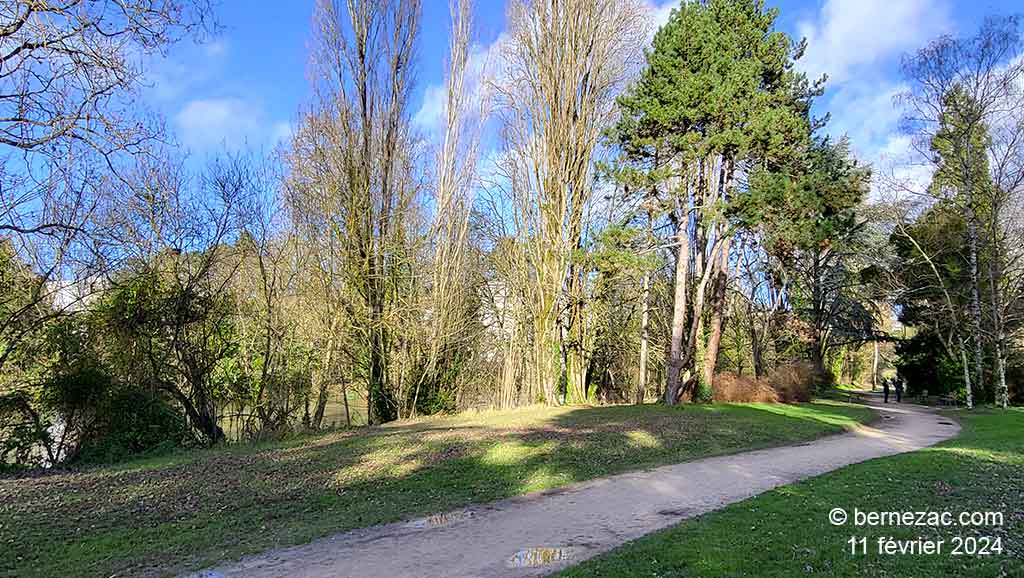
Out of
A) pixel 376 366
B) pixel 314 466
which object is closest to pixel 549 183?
pixel 376 366

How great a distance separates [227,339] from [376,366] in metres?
4.94

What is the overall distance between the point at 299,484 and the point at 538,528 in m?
3.94

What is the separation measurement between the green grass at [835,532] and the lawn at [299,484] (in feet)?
10.0

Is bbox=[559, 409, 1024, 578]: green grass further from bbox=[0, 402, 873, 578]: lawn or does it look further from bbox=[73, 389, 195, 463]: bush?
bbox=[73, 389, 195, 463]: bush

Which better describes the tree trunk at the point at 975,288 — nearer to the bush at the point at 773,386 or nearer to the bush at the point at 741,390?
the bush at the point at 773,386

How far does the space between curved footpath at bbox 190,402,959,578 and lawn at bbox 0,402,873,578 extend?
18.2 inches

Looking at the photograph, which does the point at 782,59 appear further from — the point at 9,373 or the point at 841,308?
the point at 9,373

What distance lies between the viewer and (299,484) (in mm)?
8266

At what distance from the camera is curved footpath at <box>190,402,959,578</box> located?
17.0 ft

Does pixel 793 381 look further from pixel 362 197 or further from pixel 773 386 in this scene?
pixel 362 197

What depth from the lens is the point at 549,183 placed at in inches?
787

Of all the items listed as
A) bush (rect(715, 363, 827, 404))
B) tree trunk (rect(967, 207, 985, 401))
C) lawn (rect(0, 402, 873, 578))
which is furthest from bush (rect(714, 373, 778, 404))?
tree trunk (rect(967, 207, 985, 401))

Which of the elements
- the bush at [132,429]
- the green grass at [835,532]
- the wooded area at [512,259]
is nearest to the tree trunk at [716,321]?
the wooded area at [512,259]

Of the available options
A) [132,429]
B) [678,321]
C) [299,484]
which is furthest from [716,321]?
[132,429]
